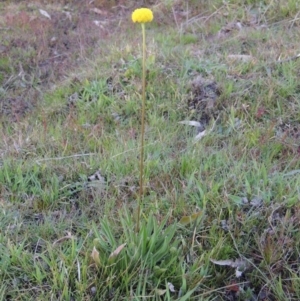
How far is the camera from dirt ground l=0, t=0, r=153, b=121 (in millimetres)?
4838

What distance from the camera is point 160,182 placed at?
2744 millimetres

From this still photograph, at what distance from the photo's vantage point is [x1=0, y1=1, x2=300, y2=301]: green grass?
2.06 meters

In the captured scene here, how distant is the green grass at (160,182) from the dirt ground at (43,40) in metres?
0.47

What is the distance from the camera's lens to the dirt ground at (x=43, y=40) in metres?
4.84

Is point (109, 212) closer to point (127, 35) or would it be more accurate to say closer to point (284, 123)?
point (284, 123)

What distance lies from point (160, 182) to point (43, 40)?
3884mm

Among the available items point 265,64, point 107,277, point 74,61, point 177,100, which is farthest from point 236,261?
point 74,61

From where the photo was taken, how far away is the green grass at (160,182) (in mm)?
2057

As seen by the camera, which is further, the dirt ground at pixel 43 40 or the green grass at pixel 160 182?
the dirt ground at pixel 43 40

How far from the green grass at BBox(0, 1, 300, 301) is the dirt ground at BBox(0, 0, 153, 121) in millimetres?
469

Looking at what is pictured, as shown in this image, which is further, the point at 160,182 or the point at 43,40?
the point at 43,40

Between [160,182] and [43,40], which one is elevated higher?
[43,40]

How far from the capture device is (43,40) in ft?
19.4

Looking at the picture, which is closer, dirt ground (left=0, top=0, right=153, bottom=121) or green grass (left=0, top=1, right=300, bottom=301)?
green grass (left=0, top=1, right=300, bottom=301)
